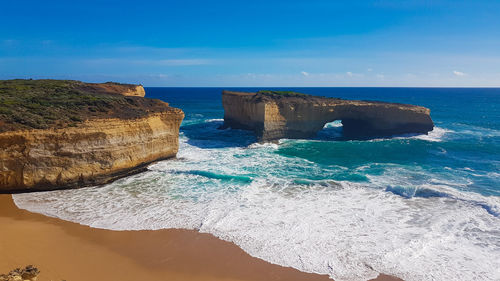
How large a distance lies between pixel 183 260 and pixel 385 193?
10219mm

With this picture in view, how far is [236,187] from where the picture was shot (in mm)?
15383

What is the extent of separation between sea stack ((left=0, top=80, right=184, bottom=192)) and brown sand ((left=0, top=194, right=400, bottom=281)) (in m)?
3.04

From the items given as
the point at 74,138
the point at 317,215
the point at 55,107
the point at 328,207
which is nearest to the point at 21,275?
the point at 317,215

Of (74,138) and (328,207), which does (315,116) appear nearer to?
(328,207)

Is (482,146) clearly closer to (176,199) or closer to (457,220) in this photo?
(457,220)

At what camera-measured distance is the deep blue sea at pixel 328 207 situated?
9539mm

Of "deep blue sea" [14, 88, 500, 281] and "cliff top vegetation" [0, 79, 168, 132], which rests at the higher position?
"cliff top vegetation" [0, 79, 168, 132]

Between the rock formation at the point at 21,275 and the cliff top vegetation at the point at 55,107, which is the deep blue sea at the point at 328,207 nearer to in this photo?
the cliff top vegetation at the point at 55,107

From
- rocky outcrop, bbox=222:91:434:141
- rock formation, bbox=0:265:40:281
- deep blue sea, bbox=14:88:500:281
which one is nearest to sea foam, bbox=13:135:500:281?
deep blue sea, bbox=14:88:500:281

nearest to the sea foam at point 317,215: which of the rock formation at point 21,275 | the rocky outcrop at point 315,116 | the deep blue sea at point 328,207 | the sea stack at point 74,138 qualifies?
the deep blue sea at point 328,207

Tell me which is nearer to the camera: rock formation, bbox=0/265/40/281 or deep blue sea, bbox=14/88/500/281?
rock formation, bbox=0/265/40/281

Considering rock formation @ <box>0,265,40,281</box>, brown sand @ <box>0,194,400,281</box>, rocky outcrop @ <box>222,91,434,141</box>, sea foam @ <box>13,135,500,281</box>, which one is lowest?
brown sand @ <box>0,194,400,281</box>

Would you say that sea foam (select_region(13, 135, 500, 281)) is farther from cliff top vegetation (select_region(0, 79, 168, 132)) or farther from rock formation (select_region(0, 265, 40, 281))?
rock formation (select_region(0, 265, 40, 281))

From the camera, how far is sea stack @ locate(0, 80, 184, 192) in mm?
13703
